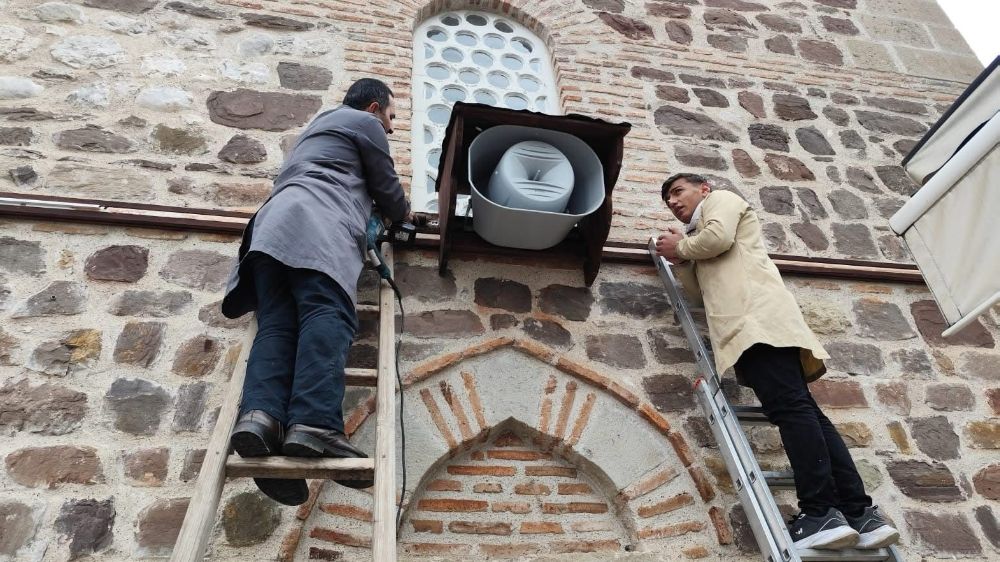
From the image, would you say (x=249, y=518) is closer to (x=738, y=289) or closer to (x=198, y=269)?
(x=198, y=269)

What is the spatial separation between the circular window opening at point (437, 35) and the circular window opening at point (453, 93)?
0.48 m

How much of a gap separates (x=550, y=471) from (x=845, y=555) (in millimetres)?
1073

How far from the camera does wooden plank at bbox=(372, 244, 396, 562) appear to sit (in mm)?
1981

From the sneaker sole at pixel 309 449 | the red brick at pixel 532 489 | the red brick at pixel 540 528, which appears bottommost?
the red brick at pixel 540 528

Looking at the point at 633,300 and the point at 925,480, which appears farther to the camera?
the point at 633,300

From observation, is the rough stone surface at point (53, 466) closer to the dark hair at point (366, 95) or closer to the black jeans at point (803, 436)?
the dark hair at point (366, 95)

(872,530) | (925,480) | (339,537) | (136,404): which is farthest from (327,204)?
(925,480)

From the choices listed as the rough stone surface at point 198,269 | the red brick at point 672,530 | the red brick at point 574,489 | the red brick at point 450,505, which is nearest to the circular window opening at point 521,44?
the rough stone surface at point 198,269

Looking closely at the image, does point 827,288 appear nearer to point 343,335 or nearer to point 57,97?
point 343,335

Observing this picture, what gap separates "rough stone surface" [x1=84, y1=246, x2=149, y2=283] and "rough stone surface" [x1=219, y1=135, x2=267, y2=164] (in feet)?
2.20

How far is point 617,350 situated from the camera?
329 cm

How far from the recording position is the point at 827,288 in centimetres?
378

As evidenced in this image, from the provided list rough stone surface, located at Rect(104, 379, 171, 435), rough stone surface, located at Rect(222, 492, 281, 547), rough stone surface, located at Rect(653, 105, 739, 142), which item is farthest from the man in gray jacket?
rough stone surface, located at Rect(653, 105, 739, 142)

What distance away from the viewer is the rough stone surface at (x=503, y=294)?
330 cm
